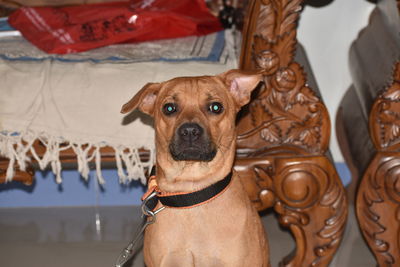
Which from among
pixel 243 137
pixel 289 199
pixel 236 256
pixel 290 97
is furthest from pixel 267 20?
pixel 236 256

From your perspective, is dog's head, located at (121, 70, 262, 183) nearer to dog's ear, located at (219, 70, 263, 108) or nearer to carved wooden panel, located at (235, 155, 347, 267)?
dog's ear, located at (219, 70, 263, 108)

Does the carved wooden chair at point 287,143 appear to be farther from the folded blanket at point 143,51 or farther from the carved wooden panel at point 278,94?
the folded blanket at point 143,51

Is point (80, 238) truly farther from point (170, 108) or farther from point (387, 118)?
point (387, 118)

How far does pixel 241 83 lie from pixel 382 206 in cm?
81

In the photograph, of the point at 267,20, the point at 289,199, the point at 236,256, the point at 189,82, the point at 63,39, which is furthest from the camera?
the point at 63,39

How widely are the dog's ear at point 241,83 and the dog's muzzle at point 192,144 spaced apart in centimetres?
29

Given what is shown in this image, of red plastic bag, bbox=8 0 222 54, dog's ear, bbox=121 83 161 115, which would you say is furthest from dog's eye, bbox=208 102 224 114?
red plastic bag, bbox=8 0 222 54

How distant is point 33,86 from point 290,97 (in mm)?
1062

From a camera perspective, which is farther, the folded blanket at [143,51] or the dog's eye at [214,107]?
the folded blanket at [143,51]

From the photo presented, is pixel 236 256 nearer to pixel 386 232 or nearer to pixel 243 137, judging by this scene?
pixel 243 137

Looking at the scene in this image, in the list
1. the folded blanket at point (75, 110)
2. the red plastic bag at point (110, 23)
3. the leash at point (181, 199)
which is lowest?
the leash at point (181, 199)

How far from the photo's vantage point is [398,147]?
2.43 m

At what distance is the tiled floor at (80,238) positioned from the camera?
3074 mm

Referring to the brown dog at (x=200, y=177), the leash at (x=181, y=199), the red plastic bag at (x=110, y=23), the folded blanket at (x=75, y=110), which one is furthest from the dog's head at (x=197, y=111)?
the red plastic bag at (x=110, y=23)
